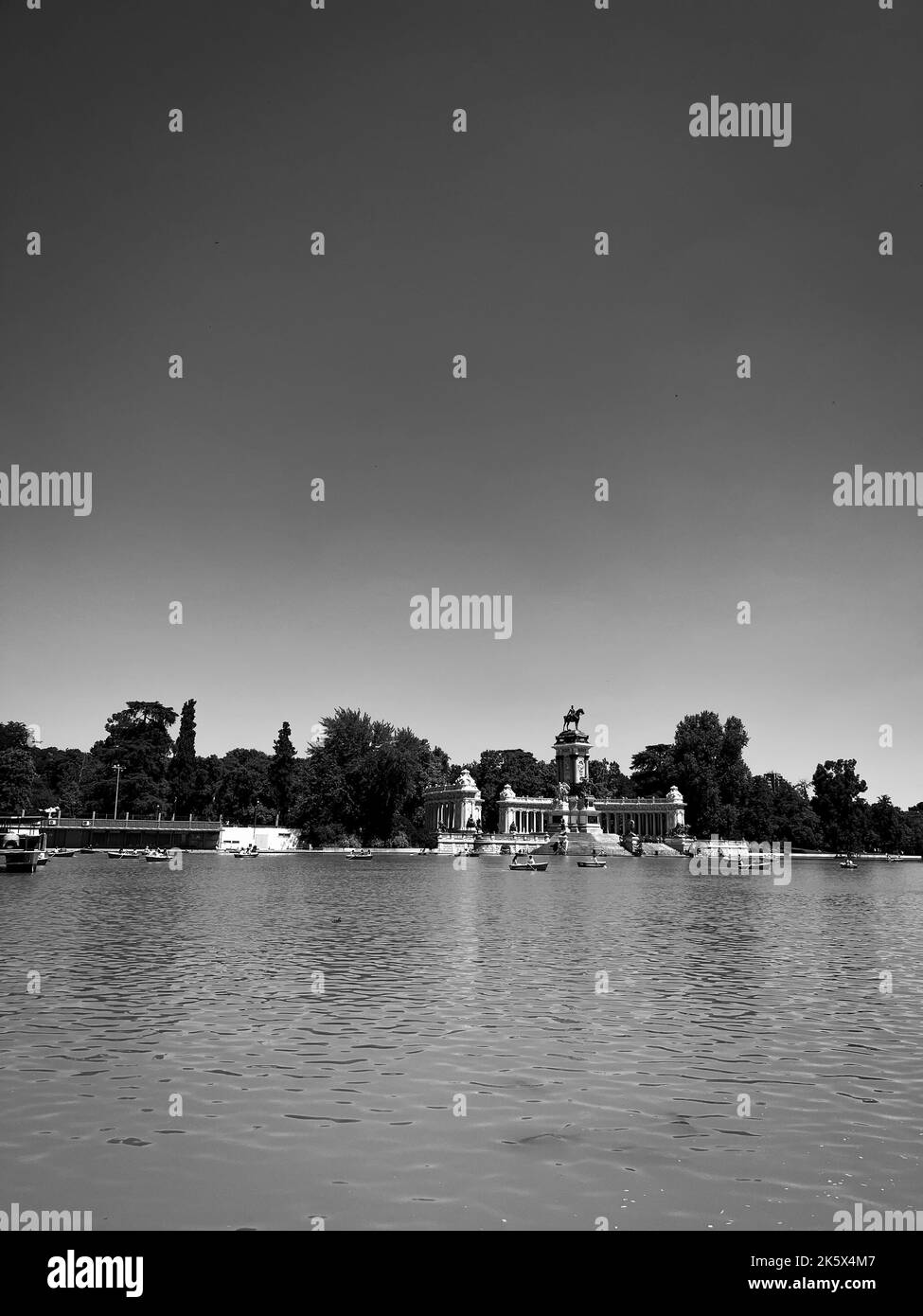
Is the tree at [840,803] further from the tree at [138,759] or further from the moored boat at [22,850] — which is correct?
the moored boat at [22,850]

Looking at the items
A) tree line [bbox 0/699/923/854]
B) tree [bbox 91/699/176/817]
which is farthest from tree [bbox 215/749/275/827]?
tree [bbox 91/699/176/817]

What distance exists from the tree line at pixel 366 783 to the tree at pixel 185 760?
0.11 meters

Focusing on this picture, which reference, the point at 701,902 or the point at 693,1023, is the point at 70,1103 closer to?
the point at 693,1023

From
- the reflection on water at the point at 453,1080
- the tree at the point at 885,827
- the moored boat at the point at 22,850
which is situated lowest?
A: the tree at the point at 885,827

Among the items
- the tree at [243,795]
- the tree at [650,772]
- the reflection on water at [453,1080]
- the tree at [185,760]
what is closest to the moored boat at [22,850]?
the reflection on water at [453,1080]

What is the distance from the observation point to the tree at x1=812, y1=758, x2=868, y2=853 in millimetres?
134375

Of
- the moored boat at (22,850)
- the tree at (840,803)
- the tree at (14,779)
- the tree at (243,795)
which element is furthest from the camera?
the tree at (840,803)

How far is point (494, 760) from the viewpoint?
489 feet

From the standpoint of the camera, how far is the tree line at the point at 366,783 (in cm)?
10388

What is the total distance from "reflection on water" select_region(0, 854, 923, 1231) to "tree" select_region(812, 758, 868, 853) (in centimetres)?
11578

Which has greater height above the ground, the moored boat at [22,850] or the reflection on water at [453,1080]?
the reflection on water at [453,1080]

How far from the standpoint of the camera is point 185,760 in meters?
112

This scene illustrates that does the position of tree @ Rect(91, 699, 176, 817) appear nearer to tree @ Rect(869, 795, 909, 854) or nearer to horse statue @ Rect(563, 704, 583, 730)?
horse statue @ Rect(563, 704, 583, 730)

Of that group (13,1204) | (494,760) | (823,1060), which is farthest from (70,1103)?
(494,760)
